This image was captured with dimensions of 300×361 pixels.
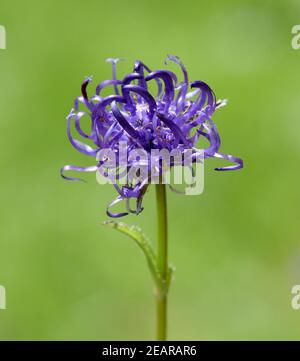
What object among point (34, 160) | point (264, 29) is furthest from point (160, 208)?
point (264, 29)

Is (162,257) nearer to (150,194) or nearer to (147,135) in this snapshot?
(147,135)

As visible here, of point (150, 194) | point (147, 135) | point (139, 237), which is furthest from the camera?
point (150, 194)

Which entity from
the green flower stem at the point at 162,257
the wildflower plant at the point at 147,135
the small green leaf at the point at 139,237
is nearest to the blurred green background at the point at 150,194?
the green flower stem at the point at 162,257

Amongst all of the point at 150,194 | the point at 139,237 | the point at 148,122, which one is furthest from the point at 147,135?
the point at 150,194

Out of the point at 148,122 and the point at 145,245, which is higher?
the point at 148,122

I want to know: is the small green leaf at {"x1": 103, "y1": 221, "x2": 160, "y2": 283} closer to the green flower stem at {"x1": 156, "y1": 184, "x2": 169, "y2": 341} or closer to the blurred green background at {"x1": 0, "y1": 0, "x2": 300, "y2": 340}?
the green flower stem at {"x1": 156, "y1": 184, "x2": 169, "y2": 341}

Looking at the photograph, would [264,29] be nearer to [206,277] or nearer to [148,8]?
[148,8]

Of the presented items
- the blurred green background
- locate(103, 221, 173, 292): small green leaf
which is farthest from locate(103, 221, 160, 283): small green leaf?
the blurred green background

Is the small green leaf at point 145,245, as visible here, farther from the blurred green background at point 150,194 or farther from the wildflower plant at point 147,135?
the blurred green background at point 150,194
